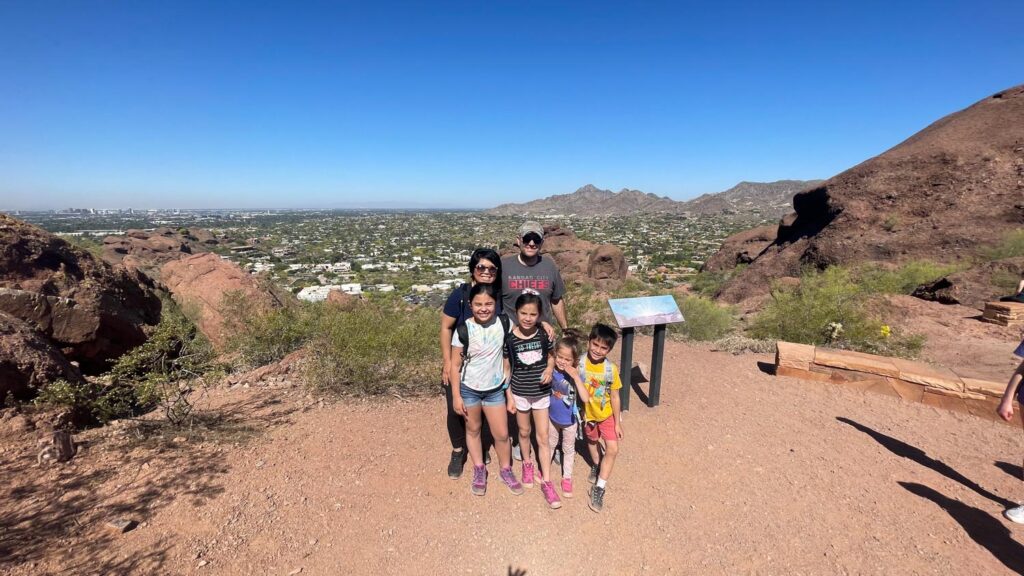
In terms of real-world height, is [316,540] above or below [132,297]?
below

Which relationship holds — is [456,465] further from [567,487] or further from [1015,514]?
[1015,514]

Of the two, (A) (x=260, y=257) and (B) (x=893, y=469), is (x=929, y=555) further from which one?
(A) (x=260, y=257)

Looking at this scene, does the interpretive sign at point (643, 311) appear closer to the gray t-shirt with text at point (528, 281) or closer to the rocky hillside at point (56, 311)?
the gray t-shirt with text at point (528, 281)

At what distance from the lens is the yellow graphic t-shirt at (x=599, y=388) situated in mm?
3051

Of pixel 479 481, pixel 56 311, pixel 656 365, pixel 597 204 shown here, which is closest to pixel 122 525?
pixel 479 481

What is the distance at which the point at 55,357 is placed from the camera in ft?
12.3

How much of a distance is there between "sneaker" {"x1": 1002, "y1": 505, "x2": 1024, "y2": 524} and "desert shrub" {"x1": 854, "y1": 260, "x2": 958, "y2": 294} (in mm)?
10735

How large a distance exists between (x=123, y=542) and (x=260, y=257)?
53152mm

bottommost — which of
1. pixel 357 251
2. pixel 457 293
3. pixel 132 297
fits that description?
pixel 357 251

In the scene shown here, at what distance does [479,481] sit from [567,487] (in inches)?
26.4

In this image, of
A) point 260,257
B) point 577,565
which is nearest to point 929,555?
point 577,565

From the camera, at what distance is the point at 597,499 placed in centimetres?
316

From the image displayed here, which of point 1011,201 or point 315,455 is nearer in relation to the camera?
point 315,455

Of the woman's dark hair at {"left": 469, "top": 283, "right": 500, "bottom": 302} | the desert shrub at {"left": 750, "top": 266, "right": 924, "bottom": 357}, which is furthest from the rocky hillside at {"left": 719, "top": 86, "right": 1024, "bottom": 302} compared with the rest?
the woman's dark hair at {"left": 469, "top": 283, "right": 500, "bottom": 302}
